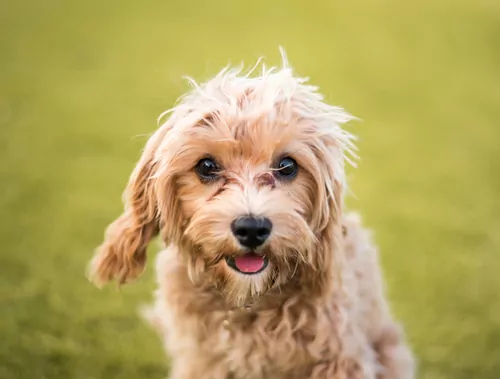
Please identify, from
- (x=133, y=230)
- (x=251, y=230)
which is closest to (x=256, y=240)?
(x=251, y=230)

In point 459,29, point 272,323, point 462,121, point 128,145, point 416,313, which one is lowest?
point 272,323

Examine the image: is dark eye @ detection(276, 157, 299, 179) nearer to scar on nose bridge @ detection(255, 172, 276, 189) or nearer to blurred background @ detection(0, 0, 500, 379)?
scar on nose bridge @ detection(255, 172, 276, 189)

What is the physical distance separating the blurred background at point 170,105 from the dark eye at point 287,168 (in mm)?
505

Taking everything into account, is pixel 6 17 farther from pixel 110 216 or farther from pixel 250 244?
pixel 250 244

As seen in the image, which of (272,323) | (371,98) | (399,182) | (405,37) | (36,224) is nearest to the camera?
(272,323)

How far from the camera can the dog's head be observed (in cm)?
204

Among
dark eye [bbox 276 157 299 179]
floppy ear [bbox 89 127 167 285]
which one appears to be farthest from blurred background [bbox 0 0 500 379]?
dark eye [bbox 276 157 299 179]

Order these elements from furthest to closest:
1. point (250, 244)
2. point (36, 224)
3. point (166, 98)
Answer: point (166, 98) < point (36, 224) < point (250, 244)

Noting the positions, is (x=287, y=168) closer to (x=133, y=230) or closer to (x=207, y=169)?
(x=207, y=169)

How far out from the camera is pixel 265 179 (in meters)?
2.11

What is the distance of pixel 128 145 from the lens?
488cm

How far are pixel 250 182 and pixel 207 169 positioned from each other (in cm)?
15

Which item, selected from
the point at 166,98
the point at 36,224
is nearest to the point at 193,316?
the point at 36,224

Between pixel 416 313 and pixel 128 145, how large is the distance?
7.81ft
